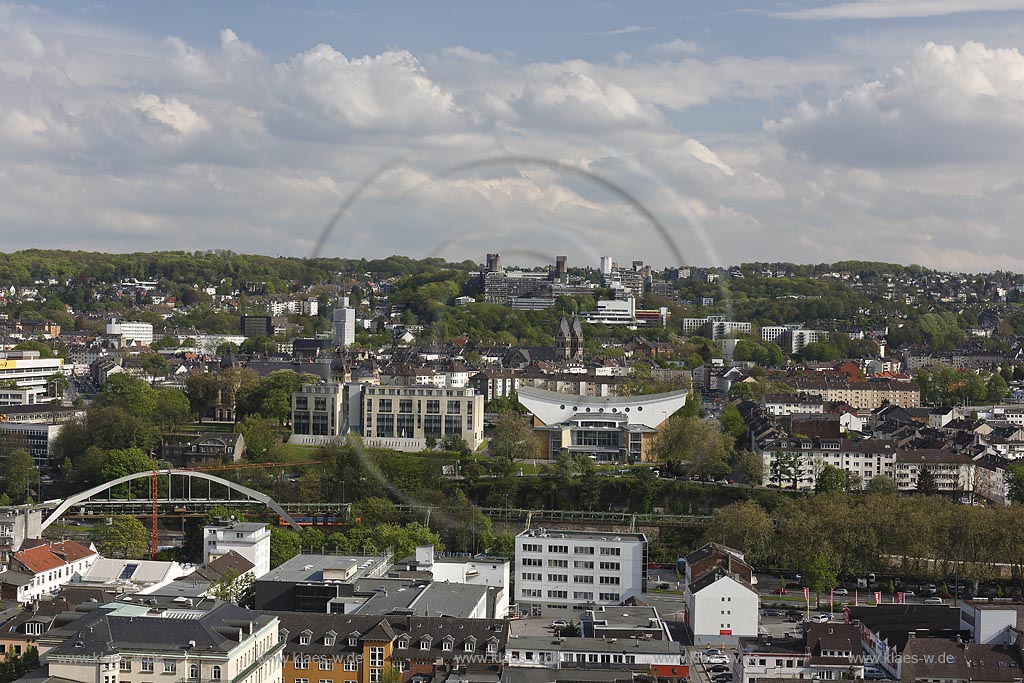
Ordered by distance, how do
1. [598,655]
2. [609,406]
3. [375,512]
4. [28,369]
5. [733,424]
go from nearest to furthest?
1. [598,655]
2. [375,512]
3. [609,406]
4. [733,424]
5. [28,369]

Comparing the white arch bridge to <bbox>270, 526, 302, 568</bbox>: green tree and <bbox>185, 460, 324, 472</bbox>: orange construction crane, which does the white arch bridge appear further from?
<bbox>270, 526, 302, 568</bbox>: green tree

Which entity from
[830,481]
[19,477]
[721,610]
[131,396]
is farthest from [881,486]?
[131,396]

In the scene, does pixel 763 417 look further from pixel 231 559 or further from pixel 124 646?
pixel 124 646

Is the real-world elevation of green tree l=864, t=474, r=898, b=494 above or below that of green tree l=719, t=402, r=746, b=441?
below

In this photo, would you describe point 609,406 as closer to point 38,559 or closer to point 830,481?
point 830,481

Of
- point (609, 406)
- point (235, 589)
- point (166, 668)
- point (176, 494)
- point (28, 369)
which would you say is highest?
point (609, 406)

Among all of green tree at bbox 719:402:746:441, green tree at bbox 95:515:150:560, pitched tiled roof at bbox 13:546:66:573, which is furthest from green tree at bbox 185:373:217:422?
pitched tiled roof at bbox 13:546:66:573

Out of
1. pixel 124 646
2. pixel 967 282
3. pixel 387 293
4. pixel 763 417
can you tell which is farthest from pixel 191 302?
pixel 124 646
